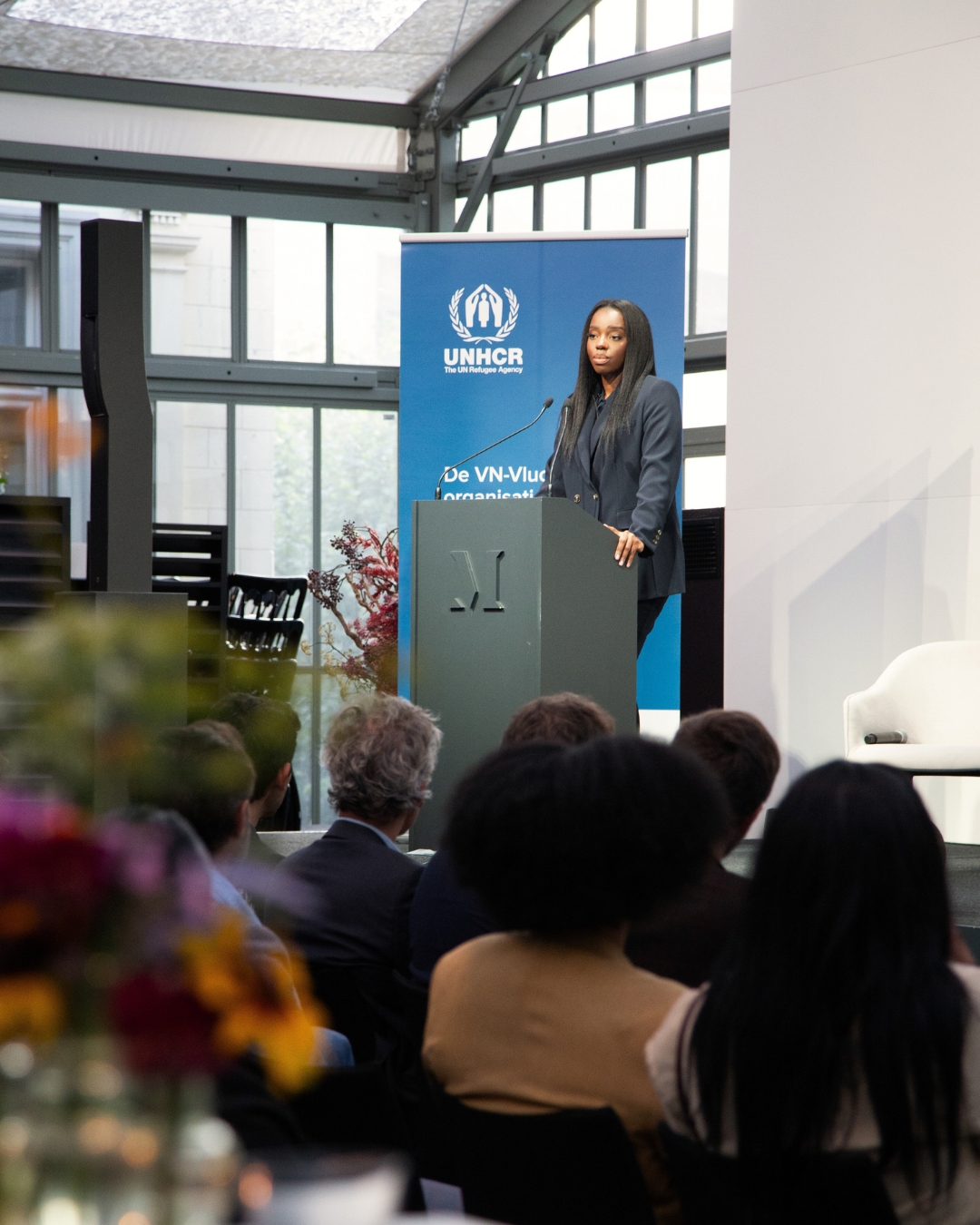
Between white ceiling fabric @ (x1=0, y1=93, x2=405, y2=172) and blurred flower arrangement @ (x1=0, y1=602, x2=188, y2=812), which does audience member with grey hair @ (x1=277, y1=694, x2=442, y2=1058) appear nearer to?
blurred flower arrangement @ (x1=0, y1=602, x2=188, y2=812)

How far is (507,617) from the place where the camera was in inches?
159

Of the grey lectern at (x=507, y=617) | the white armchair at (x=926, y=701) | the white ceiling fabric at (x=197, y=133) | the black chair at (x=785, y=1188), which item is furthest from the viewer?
the white ceiling fabric at (x=197, y=133)

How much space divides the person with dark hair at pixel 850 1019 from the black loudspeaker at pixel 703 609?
16.9ft

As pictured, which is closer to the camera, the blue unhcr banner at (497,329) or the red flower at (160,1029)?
the red flower at (160,1029)

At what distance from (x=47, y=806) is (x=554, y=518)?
11.0 feet

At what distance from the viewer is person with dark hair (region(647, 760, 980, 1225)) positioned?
1.22 meters

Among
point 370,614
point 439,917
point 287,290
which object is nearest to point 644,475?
point 439,917

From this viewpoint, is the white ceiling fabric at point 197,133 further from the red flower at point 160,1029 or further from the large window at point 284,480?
the red flower at point 160,1029

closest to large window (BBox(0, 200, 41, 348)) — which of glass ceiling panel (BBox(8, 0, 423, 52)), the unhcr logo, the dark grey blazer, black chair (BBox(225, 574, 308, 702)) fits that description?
glass ceiling panel (BBox(8, 0, 423, 52))

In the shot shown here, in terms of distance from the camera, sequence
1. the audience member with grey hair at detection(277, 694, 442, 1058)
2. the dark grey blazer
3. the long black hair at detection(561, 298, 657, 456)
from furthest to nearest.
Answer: the long black hair at detection(561, 298, 657, 456), the dark grey blazer, the audience member with grey hair at detection(277, 694, 442, 1058)

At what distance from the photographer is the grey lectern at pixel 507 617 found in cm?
398

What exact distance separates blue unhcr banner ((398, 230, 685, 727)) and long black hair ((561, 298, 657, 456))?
3.81 feet

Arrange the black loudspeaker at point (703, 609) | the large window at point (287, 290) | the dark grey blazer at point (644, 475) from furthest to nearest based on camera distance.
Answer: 1. the large window at point (287, 290)
2. the black loudspeaker at point (703, 609)
3. the dark grey blazer at point (644, 475)

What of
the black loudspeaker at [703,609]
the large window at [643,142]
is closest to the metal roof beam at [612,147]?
the large window at [643,142]
